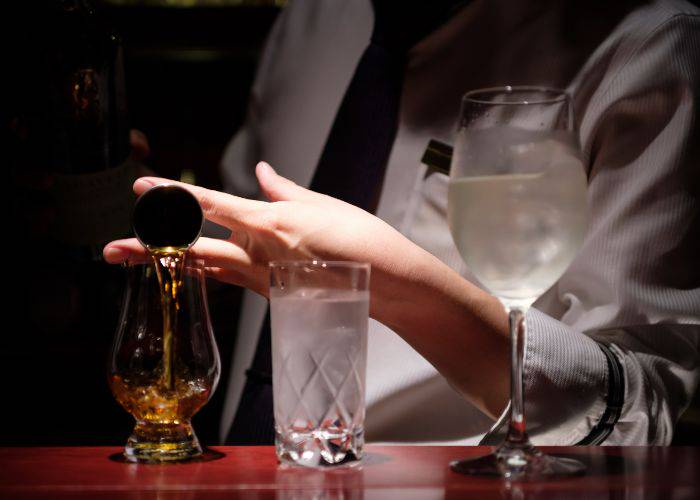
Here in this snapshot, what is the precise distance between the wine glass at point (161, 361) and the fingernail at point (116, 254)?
0.04 meters

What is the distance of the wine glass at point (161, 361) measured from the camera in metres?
0.72

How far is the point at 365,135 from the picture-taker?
4.46ft

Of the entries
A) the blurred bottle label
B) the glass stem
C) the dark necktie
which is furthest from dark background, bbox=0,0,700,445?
the glass stem

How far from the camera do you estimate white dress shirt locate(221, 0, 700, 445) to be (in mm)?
1025

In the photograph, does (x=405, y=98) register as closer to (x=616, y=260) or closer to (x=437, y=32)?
(x=437, y=32)

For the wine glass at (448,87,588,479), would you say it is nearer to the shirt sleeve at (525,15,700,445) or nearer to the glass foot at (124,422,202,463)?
the glass foot at (124,422,202,463)

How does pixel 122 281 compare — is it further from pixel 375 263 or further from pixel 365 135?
pixel 375 263

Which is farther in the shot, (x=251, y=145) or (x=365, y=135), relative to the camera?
(x=251, y=145)

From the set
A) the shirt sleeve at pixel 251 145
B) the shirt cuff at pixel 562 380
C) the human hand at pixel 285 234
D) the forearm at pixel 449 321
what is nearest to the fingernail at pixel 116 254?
the human hand at pixel 285 234

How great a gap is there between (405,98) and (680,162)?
19.9 inches

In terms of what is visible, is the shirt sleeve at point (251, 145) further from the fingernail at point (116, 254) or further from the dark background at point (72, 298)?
the fingernail at point (116, 254)

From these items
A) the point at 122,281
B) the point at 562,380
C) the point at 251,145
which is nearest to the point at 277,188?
the point at 562,380

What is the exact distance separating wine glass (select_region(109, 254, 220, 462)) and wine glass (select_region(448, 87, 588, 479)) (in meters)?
0.24

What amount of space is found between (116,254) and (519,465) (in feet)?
1.35
